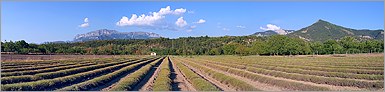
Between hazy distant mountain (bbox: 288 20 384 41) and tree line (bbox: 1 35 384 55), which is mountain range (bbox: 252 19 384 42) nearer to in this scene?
hazy distant mountain (bbox: 288 20 384 41)

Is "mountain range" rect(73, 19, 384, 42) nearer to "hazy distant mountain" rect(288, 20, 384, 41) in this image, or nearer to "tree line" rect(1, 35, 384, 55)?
"hazy distant mountain" rect(288, 20, 384, 41)

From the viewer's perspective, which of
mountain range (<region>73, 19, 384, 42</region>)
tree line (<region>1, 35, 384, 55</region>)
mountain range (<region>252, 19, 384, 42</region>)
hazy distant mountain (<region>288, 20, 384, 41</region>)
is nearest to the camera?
mountain range (<region>73, 19, 384, 42</region>)

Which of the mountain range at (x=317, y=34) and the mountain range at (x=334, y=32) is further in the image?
the mountain range at (x=334, y=32)

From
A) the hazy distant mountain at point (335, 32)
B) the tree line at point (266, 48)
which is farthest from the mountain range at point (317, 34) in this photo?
the tree line at point (266, 48)

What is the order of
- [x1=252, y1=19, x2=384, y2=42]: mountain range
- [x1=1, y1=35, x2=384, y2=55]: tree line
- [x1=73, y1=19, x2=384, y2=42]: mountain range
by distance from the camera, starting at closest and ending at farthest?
[x1=73, y1=19, x2=384, y2=42]: mountain range → [x1=252, y1=19, x2=384, y2=42]: mountain range → [x1=1, y1=35, x2=384, y2=55]: tree line

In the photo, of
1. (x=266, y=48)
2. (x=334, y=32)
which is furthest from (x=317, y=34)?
(x=334, y=32)

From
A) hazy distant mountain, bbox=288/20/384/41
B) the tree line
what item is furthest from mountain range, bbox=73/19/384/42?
the tree line

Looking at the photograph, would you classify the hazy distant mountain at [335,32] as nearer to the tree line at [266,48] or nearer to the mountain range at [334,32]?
the mountain range at [334,32]

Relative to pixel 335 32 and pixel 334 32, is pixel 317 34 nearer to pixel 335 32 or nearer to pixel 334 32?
pixel 334 32

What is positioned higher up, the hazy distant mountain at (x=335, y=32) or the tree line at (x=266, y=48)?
the hazy distant mountain at (x=335, y=32)

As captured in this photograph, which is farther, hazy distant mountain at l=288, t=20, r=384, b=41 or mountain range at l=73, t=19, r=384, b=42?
hazy distant mountain at l=288, t=20, r=384, b=41

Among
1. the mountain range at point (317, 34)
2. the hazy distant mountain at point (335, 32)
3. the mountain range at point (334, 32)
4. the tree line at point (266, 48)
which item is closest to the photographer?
the mountain range at point (317, 34)

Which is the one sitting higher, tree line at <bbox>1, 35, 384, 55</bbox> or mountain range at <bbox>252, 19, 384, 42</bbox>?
mountain range at <bbox>252, 19, 384, 42</bbox>

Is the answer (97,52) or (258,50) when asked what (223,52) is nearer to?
(258,50)
